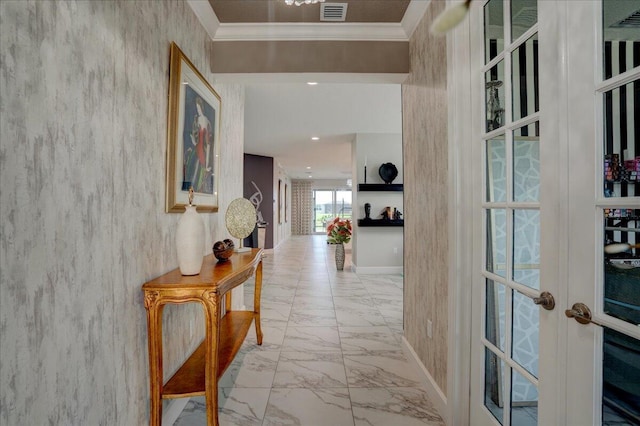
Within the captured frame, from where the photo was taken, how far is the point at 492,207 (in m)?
1.46

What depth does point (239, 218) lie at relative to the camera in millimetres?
2547

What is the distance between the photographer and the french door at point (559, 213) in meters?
0.89

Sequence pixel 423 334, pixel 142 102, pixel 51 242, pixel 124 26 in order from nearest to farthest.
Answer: pixel 51 242
pixel 124 26
pixel 142 102
pixel 423 334

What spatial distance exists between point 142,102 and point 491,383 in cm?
213

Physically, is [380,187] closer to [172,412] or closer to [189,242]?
[189,242]

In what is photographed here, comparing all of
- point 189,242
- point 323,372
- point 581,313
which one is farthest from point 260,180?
point 581,313

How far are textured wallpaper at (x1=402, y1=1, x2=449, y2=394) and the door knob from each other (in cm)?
65

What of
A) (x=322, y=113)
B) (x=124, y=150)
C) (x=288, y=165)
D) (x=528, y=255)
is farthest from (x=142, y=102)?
(x=288, y=165)

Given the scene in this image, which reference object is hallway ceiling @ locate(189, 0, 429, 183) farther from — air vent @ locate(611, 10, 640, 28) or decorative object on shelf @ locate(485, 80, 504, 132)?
air vent @ locate(611, 10, 640, 28)

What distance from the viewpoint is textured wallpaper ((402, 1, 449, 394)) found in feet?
Answer: 6.08

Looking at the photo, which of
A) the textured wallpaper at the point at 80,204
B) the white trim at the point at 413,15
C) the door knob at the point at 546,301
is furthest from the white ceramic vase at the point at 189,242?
the white trim at the point at 413,15

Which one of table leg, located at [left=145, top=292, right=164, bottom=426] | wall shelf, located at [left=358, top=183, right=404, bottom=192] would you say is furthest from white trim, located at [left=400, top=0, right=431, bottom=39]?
wall shelf, located at [left=358, top=183, right=404, bottom=192]

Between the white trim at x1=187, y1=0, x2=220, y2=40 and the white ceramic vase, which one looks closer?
the white ceramic vase

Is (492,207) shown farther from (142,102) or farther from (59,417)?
(59,417)
